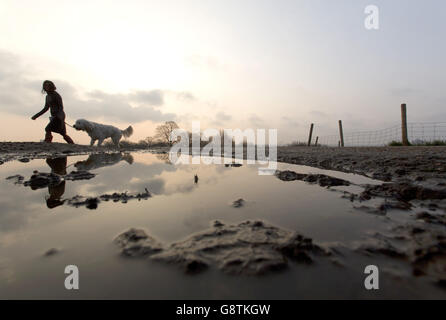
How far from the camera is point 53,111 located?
9.16 metres

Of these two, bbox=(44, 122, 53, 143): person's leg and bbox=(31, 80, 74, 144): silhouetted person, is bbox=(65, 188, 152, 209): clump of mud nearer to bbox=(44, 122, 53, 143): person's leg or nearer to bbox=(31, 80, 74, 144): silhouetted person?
bbox=(31, 80, 74, 144): silhouetted person

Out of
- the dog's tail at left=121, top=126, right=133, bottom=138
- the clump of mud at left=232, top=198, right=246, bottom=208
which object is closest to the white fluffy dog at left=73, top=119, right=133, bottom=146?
the dog's tail at left=121, top=126, right=133, bottom=138

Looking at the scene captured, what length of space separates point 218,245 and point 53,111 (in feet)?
36.0

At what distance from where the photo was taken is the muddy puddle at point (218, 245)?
91cm

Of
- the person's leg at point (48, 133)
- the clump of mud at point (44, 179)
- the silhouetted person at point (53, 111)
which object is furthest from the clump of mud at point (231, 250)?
the person's leg at point (48, 133)

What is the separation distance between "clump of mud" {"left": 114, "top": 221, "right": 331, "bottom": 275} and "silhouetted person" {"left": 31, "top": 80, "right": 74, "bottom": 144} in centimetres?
1045

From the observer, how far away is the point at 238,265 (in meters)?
1.08

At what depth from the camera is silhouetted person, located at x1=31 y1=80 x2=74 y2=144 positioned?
29.3 feet

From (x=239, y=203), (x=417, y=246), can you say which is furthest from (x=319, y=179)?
(x=417, y=246)

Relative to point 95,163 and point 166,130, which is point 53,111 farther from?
point 166,130

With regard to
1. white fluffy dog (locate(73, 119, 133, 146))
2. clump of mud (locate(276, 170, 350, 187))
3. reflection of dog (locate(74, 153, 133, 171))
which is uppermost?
white fluffy dog (locate(73, 119, 133, 146))
